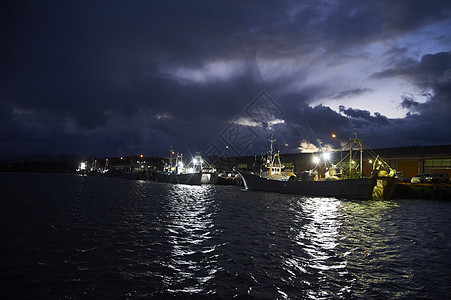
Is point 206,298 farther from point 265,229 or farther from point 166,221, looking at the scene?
point 166,221

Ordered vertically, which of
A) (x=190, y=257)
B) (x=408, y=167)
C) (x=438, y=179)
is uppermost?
(x=408, y=167)

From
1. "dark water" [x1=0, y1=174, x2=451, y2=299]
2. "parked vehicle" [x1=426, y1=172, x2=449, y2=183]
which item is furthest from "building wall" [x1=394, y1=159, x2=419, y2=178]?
"dark water" [x1=0, y1=174, x2=451, y2=299]

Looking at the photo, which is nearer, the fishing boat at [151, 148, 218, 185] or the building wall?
the building wall

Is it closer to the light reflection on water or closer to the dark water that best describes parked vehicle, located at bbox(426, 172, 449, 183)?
the dark water

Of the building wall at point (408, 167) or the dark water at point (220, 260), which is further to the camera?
the building wall at point (408, 167)

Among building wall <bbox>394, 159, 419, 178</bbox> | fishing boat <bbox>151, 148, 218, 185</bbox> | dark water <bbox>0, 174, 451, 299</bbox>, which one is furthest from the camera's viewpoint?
fishing boat <bbox>151, 148, 218, 185</bbox>

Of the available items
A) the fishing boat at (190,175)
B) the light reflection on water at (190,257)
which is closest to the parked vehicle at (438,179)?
the light reflection on water at (190,257)

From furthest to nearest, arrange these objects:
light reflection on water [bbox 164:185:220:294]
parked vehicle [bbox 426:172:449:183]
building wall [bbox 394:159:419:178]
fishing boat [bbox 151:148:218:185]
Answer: fishing boat [bbox 151:148:218:185], building wall [bbox 394:159:419:178], parked vehicle [bbox 426:172:449:183], light reflection on water [bbox 164:185:220:294]

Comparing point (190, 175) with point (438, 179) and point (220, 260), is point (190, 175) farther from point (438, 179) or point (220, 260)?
point (220, 260)

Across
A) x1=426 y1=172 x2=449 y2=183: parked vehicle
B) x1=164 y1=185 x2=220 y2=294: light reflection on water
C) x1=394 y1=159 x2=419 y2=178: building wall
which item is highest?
x1=394 y1=159 x2=419 y2=178: building wall

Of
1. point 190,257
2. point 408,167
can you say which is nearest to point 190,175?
point 408,167

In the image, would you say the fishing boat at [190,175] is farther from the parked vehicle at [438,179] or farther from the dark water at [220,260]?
the dark water at [220,260]

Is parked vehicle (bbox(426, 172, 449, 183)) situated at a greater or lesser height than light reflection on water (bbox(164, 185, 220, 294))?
greater

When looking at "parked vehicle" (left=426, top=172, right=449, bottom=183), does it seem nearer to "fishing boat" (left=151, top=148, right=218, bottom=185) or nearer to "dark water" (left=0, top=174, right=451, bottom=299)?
"dark water" (left=0, top=174, right=451, bottom=299)
